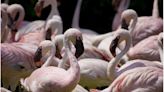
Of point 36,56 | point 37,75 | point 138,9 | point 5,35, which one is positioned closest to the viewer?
point 37,75

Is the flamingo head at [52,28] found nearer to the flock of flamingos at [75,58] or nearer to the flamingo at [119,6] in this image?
the flock of flamingos at [75,58]

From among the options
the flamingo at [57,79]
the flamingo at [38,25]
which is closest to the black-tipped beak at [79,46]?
the flamingo at [57,79]

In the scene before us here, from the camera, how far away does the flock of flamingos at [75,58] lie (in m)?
6.45

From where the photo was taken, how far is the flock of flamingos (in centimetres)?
645

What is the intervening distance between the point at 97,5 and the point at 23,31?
2.33 metres

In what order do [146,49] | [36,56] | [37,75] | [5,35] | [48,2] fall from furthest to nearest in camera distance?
[48,2]
[5,35]
[146,49]
[36,56]
[37,75]

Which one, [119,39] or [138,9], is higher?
[119,39]

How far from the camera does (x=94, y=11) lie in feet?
40.3

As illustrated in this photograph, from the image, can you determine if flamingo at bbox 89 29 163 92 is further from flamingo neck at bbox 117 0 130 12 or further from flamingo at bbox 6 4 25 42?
flamingo neck at bbox 117 0 130 12

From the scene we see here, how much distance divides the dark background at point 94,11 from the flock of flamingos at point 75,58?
6.39ft

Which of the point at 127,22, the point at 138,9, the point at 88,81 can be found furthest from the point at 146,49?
the point at 138,9

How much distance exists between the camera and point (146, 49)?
27.7 feet

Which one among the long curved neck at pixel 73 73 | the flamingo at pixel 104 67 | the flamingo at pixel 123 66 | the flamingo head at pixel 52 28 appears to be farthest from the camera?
the flamingo head at pixel 52 28

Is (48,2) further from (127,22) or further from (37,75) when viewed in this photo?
(37,75)
